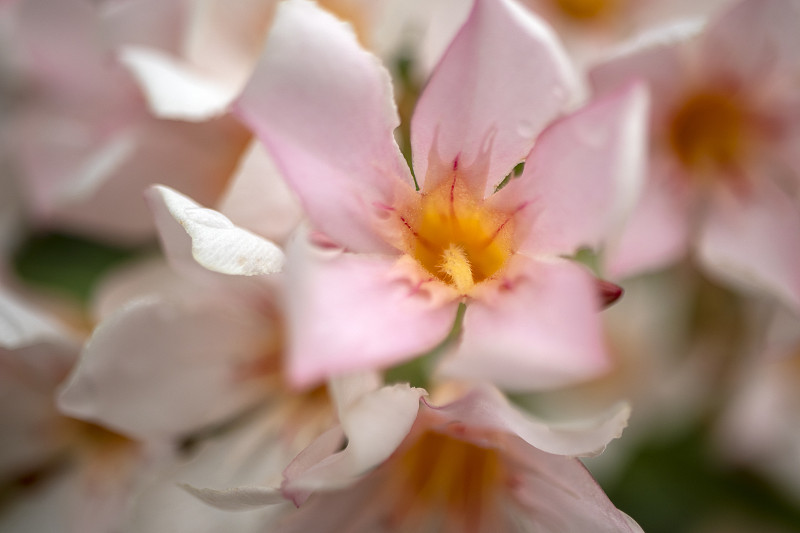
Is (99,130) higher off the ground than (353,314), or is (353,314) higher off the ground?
(353,314)

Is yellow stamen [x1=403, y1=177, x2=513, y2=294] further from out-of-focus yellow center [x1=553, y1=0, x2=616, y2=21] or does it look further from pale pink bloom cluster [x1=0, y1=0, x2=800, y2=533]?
out-of-focus yellow center [x1=553, y1=0, x2=616, y2=21]

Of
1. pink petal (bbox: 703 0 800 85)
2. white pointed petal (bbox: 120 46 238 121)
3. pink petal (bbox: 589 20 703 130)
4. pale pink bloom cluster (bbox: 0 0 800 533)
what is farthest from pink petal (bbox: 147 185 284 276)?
pink petal (bbox: 703 0 800 85)

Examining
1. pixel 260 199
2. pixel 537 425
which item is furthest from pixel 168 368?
pixel 537 425

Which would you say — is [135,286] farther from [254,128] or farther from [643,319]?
[643,319]

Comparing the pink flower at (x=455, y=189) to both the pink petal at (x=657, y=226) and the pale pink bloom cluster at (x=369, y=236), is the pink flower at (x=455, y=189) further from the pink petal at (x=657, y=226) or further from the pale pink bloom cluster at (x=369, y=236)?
the pink petal at (x=657, y=226)

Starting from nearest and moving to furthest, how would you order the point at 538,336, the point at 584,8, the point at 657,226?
the point at 538,336, the point at 657,226, the point at 584,8

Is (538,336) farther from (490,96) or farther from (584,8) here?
(584,8)
